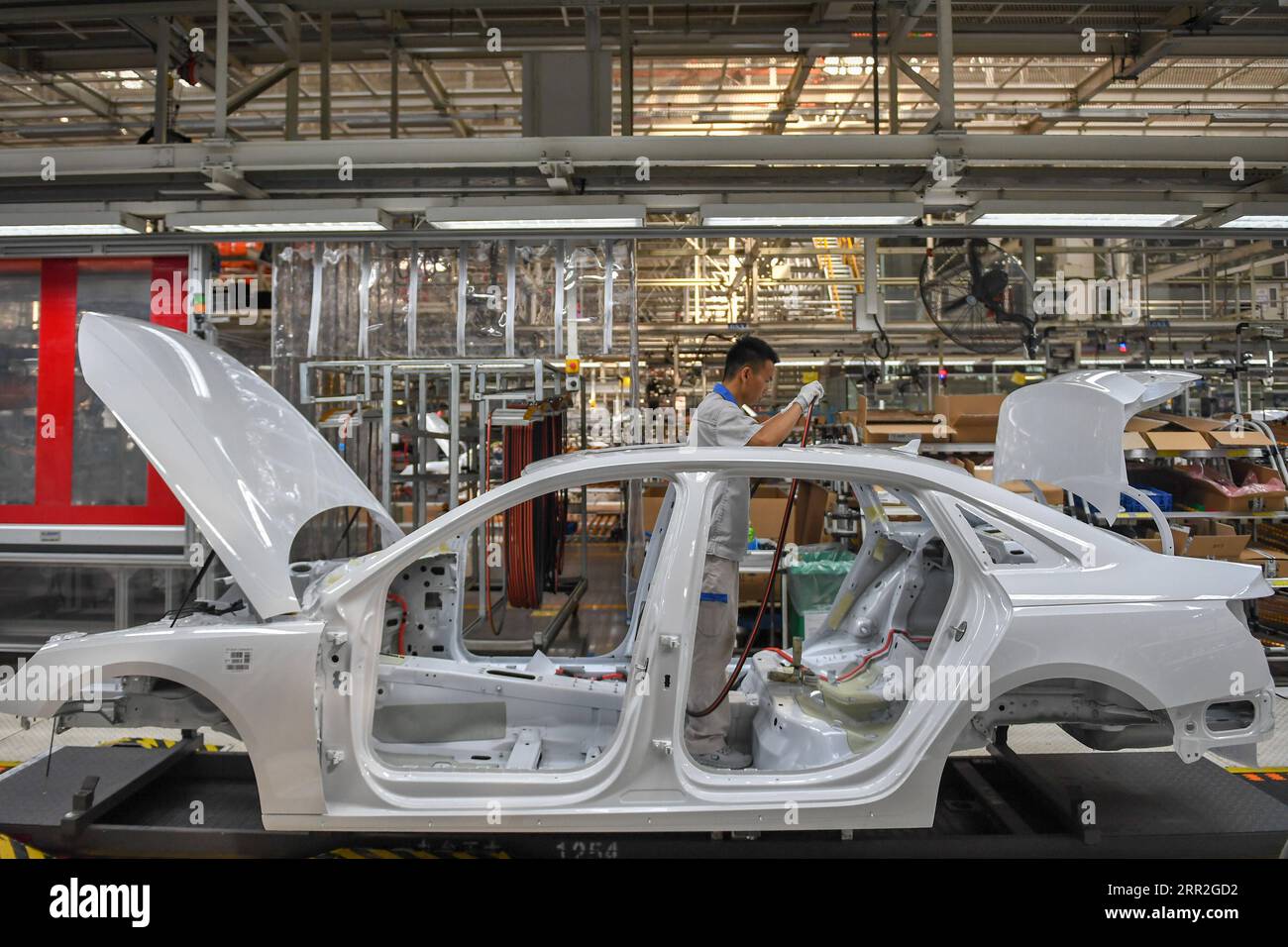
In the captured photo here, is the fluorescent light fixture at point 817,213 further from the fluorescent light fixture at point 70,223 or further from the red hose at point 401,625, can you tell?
the fluorescent light fixture at point 70,223

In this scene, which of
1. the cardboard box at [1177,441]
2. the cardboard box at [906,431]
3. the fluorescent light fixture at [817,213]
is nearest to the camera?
the fluorescent light fixture at [817,213]

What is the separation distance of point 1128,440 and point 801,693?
12.5ft

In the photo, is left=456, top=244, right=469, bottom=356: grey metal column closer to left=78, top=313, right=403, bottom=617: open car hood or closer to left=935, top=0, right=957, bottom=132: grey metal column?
left=78, top=313, right=403, bottom=617: open car hood

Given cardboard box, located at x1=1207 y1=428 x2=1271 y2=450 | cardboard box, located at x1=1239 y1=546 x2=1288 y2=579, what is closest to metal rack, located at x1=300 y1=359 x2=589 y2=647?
cardboard box, located at x1=1207 y1=428 x2=1271 y2=450

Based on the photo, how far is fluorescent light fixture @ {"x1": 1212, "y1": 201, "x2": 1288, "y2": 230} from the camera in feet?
14.2

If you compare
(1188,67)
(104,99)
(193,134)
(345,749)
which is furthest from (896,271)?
(345,749)

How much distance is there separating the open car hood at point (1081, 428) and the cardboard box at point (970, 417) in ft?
8.80

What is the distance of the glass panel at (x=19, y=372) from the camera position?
555 cm

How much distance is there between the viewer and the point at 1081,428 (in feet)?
9.82

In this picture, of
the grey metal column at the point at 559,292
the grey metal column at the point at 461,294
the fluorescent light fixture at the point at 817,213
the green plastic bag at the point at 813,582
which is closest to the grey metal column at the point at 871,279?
the fluorescent light fixture at the point at 817,213

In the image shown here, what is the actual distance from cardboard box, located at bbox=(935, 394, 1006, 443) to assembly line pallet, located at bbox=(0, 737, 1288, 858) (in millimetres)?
3422

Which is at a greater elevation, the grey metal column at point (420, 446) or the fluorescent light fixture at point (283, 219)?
the fluorescent light fixture at point (283, 219)

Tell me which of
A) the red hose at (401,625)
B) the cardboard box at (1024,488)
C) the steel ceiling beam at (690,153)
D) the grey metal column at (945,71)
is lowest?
the red hose at (401,625)

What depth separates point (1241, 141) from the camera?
4016 millimetres
